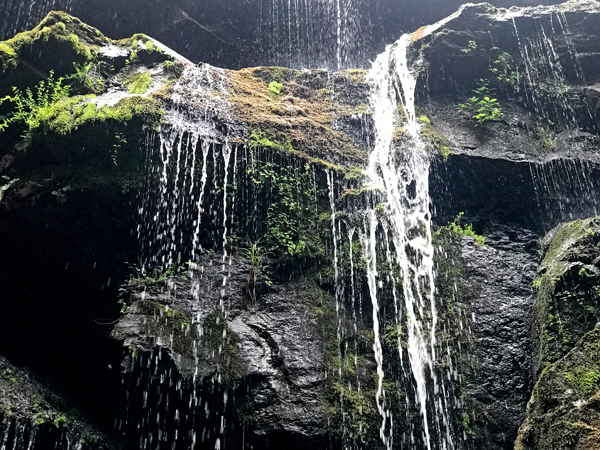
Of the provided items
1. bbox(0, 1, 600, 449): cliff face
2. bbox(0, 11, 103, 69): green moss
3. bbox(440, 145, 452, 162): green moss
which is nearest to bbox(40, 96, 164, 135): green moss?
bbox(0, 1, 600, 449): cliff face

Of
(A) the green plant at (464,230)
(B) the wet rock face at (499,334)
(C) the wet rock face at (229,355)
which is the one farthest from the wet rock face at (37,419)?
(A) the green plant at (464,230)

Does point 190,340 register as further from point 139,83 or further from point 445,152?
point 445,152

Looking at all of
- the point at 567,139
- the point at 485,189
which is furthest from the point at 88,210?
the point at 567,139

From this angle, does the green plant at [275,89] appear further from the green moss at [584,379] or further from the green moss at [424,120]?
the green moss at [584,379]

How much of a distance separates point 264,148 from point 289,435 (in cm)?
512

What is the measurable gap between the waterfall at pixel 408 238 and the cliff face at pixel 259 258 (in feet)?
0.40

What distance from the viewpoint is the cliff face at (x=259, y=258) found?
5.86 meters

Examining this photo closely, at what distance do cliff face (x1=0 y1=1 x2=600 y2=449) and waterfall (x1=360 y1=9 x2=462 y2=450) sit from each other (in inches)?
4.8

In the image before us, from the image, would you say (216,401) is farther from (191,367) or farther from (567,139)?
(567,139)

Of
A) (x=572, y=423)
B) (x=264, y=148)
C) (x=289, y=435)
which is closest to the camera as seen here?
(x=572, y=423)

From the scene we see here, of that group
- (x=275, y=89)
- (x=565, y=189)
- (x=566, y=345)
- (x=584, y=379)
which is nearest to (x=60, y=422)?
(x=584, y=379)

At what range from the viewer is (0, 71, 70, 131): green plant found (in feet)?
24.9

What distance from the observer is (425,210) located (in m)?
8.59

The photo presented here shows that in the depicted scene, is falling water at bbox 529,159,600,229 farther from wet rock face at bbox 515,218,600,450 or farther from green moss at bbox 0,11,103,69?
green moss at bbox 0,11,103,69
